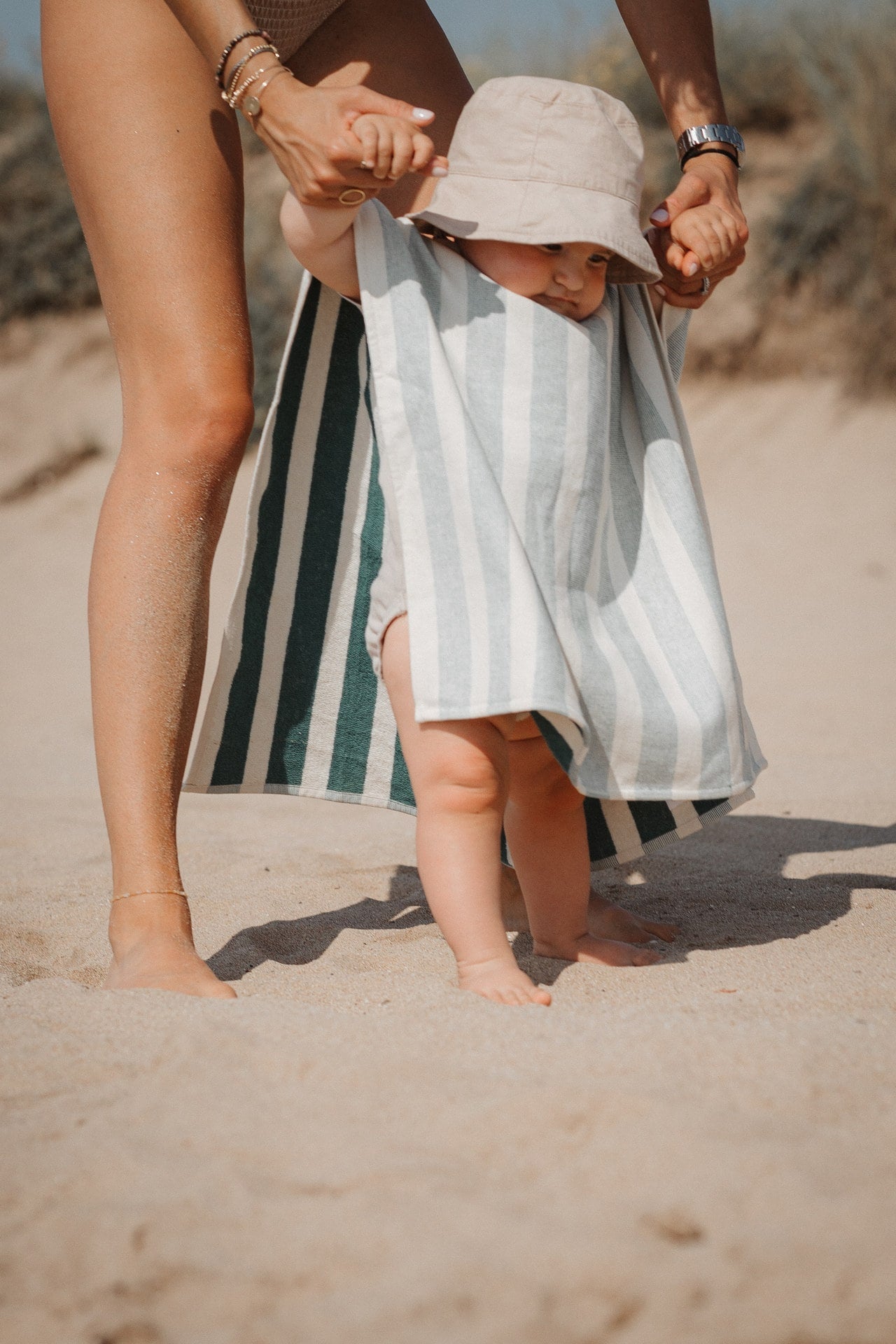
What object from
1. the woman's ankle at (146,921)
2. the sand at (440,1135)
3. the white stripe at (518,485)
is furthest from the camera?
the woman's ankle at (146,921)

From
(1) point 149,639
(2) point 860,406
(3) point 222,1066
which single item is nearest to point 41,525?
(2) point 860,406

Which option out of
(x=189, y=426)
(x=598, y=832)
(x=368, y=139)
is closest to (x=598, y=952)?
(x=598, y=832)

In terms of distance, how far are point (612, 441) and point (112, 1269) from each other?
143 centimetres

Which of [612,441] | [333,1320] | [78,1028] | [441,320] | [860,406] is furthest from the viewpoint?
[860,406]

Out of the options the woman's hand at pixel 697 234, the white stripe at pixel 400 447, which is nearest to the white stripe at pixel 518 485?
the white stripe at pixel 400 447

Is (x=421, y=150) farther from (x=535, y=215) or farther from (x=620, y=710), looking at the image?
(x=620, y=710)

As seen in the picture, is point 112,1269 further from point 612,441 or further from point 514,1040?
point 612,441

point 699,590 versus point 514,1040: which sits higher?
point 699,590

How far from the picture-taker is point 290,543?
2.08 metres

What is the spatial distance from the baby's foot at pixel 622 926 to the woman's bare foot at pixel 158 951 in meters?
0.76

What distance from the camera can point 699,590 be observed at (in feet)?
6.22

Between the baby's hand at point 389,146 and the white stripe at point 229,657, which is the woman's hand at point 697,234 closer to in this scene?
the baby's hand at point 389,146

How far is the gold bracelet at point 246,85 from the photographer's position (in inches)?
66.3

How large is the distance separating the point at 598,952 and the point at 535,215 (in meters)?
1.17
